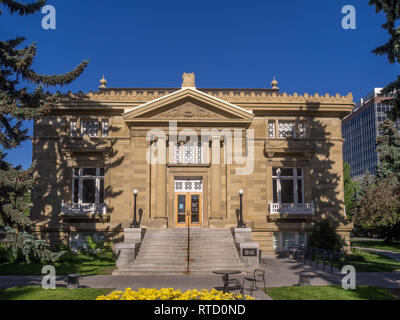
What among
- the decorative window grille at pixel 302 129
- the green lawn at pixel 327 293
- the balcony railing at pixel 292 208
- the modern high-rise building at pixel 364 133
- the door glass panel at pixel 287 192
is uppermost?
the modern high-rise building at pixel 364 133

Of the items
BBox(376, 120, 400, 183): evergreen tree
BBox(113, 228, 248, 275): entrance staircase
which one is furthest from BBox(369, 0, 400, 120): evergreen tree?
BBox(376, 120, 400, 183): evergreen tree

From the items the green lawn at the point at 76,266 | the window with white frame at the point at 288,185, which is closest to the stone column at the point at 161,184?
the green lawn at the point at 76,266

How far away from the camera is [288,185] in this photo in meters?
30.1

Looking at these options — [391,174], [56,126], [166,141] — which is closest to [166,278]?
[166,141]

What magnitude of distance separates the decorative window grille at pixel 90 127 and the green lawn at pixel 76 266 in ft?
32.4

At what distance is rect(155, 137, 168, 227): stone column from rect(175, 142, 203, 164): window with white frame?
1.15m

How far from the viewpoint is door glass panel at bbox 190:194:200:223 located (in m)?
27.6

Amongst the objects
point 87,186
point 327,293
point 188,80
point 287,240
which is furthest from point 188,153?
point 327,293

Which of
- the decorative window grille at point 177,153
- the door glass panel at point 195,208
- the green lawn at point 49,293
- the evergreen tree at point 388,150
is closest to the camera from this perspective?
the green lawn at point 49,293

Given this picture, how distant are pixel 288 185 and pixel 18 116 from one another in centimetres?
2082

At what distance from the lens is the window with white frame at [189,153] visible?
2788 cm

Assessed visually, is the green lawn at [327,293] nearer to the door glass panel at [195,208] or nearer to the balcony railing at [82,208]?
the door glass panel at [195,208]

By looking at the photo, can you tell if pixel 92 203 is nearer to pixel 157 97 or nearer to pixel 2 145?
pixel 157 97
